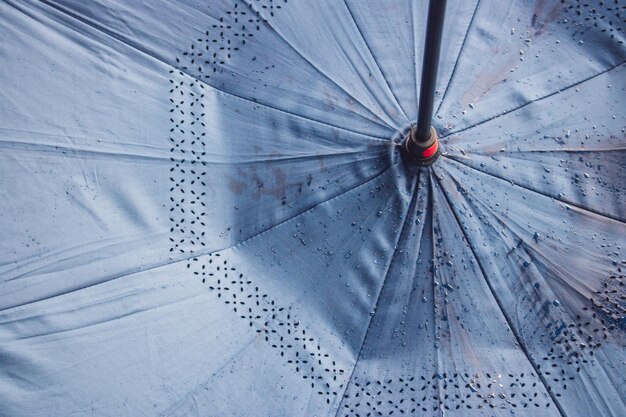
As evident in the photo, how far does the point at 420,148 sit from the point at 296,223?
32 centimetres

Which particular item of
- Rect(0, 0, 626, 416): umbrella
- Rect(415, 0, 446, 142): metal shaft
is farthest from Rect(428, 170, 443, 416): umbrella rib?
Rect(415, 0, 446, 142): metal shaft

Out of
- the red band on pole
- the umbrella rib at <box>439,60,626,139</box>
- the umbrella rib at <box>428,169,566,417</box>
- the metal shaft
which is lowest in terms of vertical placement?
A: the umbrella rib at <box>428,169,566,417</box>

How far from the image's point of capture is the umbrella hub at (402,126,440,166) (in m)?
1.60

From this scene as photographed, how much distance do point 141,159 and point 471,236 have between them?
75cm

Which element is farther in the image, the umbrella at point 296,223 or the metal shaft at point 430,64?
the umbrella at point 296,223

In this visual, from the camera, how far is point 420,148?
160 cm

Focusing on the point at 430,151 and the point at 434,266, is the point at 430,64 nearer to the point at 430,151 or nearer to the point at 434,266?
the point at 430,151

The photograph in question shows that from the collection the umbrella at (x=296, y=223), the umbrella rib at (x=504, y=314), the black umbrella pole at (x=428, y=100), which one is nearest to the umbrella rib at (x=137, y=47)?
the umbrella at (x=296, y=223)

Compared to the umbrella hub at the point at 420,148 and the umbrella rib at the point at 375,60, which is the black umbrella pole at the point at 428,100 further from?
the umbrella rib at the point at 375,60

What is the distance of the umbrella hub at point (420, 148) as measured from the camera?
1.60 metres

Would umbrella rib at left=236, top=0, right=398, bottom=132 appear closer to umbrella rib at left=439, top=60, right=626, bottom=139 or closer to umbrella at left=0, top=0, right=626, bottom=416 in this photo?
umbrella at left=0, top=0, right=626, bottom=416

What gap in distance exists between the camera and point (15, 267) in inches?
61.6

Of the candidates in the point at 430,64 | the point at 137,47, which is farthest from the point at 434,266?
the point at 137,47

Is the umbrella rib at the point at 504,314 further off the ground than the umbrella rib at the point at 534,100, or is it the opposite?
the umbrella rib at the point at 534,100
